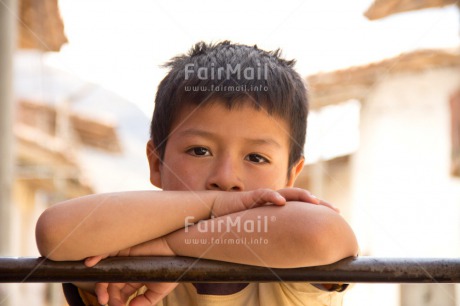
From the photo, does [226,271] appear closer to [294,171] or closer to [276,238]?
[276,238]

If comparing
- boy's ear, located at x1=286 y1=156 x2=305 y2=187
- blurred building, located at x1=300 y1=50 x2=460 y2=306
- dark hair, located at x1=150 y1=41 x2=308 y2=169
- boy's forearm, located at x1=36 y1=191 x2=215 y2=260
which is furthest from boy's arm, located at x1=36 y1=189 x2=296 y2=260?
blurred building, located at x1=300 y1=50 x2=460 y2=306

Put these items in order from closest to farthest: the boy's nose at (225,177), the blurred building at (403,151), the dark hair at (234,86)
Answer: the boy's nose at (225,177) < the dark hair at (234,86) < the blurred building at (403,151)

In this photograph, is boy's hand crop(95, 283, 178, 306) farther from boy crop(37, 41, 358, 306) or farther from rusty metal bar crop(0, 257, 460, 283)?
rusty metal bar crop(0, 257, 460, 283)

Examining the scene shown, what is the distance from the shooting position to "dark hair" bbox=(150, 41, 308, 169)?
4.54 ft

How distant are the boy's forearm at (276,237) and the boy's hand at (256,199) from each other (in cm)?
2

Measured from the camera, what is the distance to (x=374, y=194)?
8055mm

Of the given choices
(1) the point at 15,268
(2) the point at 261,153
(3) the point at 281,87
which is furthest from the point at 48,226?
(3) the point at 281,87

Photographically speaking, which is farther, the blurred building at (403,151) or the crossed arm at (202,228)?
the blurred building at (403,151)

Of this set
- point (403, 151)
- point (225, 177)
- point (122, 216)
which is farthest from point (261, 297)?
point (403, 151)

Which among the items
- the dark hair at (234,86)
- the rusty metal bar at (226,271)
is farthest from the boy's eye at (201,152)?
the rusty metal bar at (226,271)

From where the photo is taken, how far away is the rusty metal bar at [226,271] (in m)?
0.82

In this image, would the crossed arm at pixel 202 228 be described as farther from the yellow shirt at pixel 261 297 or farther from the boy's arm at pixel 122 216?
the yellow shirt at pixel 261 297

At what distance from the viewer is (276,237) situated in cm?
96

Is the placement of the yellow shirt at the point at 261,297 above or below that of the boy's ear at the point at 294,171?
below
